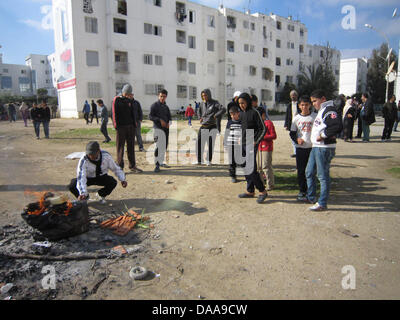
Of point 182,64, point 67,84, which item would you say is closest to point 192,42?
point 182,64

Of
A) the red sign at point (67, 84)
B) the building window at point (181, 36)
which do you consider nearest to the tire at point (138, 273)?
the red sign at point (67, 84)

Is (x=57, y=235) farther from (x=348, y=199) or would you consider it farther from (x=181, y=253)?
(x=348, y=199)

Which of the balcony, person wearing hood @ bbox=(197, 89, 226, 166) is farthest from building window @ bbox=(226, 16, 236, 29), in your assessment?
person wearing hood @ bbox=(197, 89, 226, 166)

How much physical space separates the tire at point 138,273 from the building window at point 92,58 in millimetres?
31259

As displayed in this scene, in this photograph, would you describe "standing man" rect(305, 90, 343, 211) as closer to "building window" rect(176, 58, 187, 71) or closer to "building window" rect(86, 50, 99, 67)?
"building window" rect(86, 50, 99, 67)

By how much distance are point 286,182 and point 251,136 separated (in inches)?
68.5

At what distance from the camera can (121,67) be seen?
31.5 m

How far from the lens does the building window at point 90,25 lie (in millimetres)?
29422

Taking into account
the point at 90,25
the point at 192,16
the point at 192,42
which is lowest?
the point at 90,25

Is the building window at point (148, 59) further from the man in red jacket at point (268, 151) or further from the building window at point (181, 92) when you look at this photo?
the man in red jacket at point (268, 151)

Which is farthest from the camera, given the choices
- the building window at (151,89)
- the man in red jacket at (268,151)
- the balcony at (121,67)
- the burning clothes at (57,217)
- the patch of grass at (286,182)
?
the building window at (151,89)

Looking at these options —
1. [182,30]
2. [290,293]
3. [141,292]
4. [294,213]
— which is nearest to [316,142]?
[294,213]

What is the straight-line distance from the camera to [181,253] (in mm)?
3314

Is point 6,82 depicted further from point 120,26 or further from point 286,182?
point 286,182
